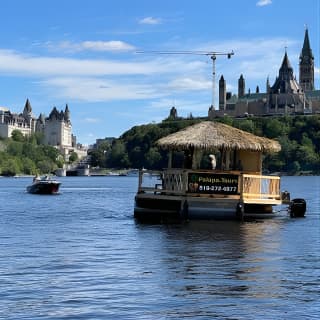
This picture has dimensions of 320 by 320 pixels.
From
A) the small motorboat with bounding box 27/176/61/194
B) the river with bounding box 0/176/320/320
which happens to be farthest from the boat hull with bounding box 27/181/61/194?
the river with bounding box 0/176/320/320

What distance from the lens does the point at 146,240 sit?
3183 cm

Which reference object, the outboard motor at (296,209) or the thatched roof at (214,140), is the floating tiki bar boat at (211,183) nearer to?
the thatched roof at (214,140)

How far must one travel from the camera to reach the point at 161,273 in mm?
22312

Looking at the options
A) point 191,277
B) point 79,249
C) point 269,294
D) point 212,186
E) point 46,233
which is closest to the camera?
point 269,294

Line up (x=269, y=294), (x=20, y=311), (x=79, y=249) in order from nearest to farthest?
(x=20, y=311)
(x=269, y=294)
(x=79, y=249)

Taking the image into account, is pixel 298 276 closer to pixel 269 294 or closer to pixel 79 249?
pixel 269 294

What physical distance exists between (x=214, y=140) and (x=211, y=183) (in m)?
2.22

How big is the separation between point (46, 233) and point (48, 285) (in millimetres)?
15866

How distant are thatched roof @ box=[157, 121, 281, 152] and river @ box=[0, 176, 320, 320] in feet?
16.3

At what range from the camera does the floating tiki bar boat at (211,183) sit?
134 ft

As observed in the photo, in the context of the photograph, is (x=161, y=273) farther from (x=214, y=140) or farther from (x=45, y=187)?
(x=45, y=187)

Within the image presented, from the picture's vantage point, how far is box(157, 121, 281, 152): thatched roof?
41062 mm

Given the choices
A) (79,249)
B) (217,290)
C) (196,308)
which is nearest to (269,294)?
(217,290)

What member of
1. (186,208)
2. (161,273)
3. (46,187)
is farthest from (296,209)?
(46,187)
